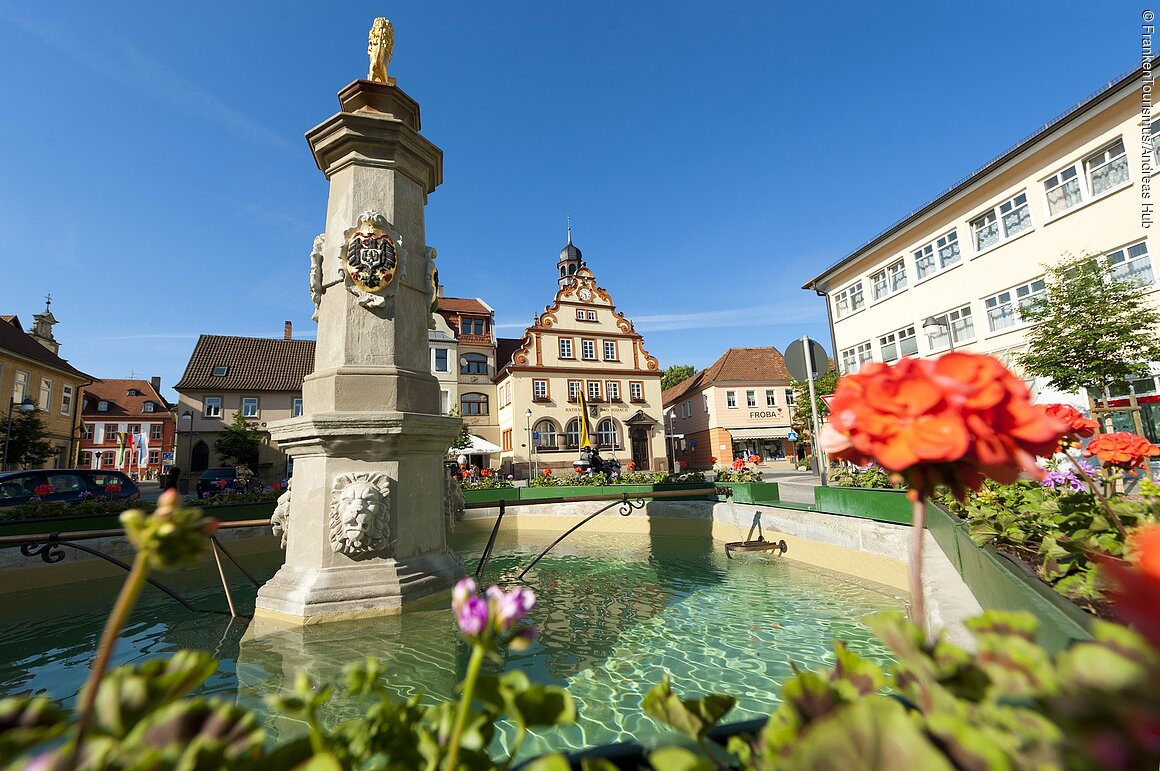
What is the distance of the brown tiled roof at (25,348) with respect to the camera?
82.5 ft

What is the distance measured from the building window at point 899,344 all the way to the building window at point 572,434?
1737 cm

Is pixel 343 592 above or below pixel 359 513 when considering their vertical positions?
below

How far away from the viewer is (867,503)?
6.16 meters

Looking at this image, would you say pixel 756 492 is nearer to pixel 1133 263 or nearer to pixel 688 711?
pixel 688 711

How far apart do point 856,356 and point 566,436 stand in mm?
17044

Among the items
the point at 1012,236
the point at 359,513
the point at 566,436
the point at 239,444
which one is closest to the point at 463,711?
the point at 359,513

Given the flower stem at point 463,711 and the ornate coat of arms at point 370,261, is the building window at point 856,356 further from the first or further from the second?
the flower stem at point 463,711

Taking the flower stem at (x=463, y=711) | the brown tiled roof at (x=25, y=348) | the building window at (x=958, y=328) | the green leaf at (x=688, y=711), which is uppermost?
the brown tiled roof at (x=25, y=348)

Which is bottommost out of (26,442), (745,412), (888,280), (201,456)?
(201,456)

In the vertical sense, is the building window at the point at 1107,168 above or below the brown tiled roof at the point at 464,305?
below

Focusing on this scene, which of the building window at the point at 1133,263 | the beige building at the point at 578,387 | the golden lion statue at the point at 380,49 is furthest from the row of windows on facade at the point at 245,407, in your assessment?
the building window at the point at 1133,263

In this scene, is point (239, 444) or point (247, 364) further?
point (247, 364)

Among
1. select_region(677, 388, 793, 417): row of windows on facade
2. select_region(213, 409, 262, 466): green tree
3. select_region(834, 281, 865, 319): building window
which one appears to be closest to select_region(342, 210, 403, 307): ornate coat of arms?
select_region(834, 281, 865, 319): building window

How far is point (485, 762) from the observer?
944mm
